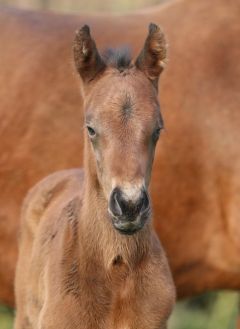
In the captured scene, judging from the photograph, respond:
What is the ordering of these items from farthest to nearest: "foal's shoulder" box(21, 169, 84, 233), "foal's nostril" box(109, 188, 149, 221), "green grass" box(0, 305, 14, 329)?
"green grass" box(0, 305, 14, 329) < "foal's shoulder" box(21, 169, 84, 233) < "foal's nostril" box(109, 188, 149, 221)

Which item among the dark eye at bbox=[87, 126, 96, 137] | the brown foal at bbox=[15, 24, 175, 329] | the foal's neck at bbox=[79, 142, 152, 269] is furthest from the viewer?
the foal's neck at bbox=[79, 142, 152, 269]

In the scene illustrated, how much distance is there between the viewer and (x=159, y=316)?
449cm

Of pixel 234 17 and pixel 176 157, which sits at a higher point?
pixel 234 17

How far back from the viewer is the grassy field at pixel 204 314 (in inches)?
317

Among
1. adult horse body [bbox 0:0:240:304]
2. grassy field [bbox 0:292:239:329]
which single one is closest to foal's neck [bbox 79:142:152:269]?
adult horse body [bbox 0:0:240:304]

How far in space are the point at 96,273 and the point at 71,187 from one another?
98 centimetres

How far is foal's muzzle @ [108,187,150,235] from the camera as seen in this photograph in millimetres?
4035

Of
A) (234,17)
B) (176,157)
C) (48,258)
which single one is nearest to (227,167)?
(176,157)

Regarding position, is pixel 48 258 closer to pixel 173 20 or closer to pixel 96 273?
pixel 96 273

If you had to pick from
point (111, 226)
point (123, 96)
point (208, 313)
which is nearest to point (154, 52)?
point (123, 96)

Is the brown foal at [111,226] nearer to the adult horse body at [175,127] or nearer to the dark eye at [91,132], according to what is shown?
the dark eye at [91,132]

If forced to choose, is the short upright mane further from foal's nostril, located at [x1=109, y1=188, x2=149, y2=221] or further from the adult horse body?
the adult horse body

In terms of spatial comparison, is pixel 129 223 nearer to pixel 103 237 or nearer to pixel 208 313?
pixel 103 237

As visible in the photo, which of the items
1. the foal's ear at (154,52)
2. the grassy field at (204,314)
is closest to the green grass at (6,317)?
the grassy field at (204,314)
